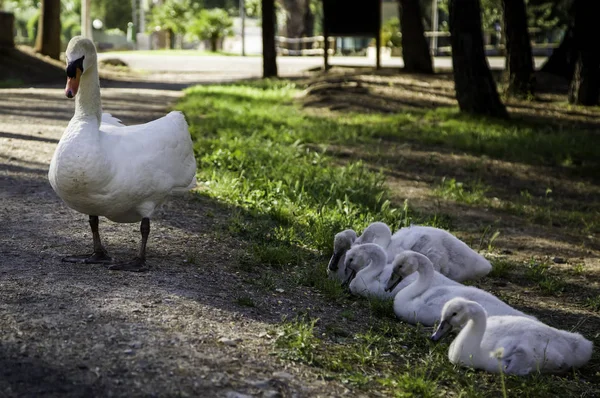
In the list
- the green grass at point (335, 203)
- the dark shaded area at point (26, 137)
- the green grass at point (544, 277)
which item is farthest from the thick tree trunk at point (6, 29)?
the green grass at point (544, 277)

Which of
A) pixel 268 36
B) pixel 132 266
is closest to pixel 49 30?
pixel 268 36

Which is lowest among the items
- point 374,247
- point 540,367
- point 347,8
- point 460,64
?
point 540,367

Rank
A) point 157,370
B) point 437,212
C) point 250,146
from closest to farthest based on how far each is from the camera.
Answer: point 157,370, point 437,212, point 250,146

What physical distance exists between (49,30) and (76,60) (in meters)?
20.9

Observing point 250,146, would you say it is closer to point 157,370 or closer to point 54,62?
point 157,370

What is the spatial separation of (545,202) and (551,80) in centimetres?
1074

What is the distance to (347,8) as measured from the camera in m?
24.4

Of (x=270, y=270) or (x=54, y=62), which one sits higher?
(x=54, y=62)

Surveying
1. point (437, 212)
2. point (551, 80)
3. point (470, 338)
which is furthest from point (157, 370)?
point (551, 80)

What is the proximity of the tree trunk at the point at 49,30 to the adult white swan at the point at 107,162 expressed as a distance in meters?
20.5

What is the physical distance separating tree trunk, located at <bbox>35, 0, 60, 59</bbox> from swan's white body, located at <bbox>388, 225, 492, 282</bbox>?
20.8 metres

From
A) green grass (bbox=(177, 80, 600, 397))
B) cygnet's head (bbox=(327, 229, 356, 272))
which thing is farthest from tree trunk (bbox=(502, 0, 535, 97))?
cygnet's head (bbox=(327, 229, 356, 272))

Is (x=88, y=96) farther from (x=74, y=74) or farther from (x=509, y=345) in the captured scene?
(x=509, y=345)

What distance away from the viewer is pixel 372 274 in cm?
626
